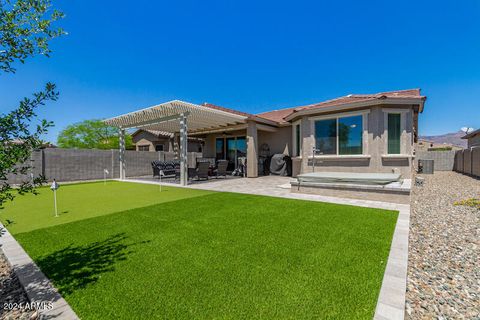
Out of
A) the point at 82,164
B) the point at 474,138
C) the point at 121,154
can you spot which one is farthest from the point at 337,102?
the point at 474,138

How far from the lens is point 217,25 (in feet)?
48.5

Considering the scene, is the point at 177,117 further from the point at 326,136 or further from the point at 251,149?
the point at 326,136

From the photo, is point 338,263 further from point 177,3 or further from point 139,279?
point 177,3

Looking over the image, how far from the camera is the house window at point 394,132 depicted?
937 centimetres

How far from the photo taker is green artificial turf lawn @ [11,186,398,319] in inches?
80.0

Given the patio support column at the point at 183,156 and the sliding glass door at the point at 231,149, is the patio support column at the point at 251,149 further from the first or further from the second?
the patio support column at the point at 183,156

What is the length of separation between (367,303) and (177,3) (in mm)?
14547

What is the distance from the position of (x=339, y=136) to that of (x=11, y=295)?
11.4 meters

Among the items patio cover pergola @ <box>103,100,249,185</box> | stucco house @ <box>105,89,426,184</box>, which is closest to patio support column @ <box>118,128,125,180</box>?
patio cover pergola @ <box>103,100,249,185</box>

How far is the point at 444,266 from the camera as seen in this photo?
115 inches

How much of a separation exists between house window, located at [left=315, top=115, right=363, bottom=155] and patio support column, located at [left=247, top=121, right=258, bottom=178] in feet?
12.0

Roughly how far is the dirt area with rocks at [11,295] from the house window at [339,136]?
35.1 ft

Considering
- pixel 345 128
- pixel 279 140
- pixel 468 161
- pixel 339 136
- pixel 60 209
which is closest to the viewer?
pixel 60 209


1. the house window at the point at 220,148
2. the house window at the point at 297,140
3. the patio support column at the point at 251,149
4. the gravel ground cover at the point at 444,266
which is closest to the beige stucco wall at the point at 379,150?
the house window at the point at 297,140
